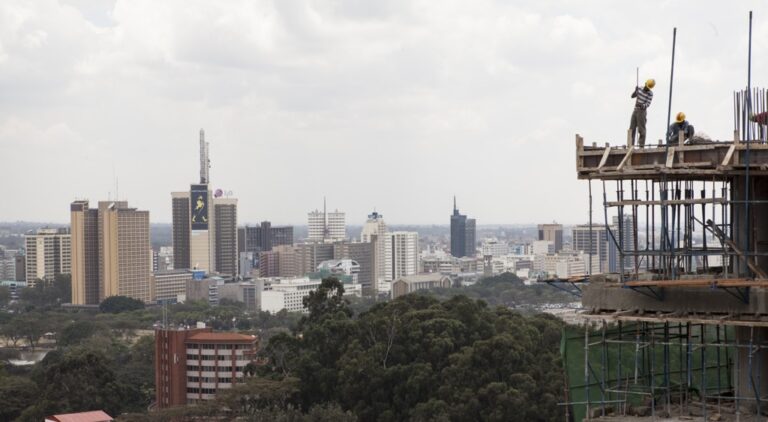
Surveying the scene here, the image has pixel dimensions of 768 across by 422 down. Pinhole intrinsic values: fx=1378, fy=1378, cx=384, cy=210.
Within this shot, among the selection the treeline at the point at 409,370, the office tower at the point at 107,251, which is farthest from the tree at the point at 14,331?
the treeline at the point at 409,370

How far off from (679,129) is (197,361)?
56273 mm

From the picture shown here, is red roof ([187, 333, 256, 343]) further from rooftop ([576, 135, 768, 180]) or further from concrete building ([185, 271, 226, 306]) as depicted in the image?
concrete building ([185, 271, 226, 306])

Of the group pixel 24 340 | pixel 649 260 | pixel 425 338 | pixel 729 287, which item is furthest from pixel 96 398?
pixel 24 340

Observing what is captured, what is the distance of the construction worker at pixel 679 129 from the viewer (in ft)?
49.0

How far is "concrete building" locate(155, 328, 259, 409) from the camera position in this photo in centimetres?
6738

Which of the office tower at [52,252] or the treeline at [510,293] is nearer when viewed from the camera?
the treeline at [510,293]

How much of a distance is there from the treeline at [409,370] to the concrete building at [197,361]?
18183mm

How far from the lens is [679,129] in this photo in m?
14.9

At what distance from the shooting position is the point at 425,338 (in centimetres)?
4522

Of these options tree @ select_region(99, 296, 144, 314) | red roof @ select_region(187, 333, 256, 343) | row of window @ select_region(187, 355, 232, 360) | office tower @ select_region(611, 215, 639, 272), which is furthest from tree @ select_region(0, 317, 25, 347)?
office tower @ select_region(611, 215, 639, 272)

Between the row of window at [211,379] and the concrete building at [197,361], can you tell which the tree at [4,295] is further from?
the row of window at [211,379]

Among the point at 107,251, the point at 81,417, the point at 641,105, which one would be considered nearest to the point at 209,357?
the point at 81,417

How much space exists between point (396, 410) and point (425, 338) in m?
3.47

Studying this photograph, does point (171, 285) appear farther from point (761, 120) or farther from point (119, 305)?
point (761, 120)
